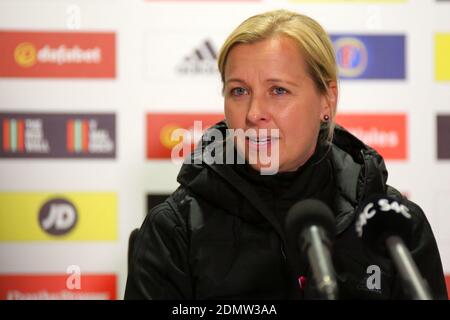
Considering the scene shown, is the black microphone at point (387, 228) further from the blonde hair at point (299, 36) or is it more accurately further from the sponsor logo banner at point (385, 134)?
the sponsor logo banner at point (385, 134)

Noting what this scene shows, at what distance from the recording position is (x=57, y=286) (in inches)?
79.0

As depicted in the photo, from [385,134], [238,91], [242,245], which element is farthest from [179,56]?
[242,245]

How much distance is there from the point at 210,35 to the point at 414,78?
26.5 inches

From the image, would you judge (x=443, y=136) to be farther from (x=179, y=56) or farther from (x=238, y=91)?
(x=238, y=91)

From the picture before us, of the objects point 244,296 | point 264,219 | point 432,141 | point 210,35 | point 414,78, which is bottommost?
point 244,296

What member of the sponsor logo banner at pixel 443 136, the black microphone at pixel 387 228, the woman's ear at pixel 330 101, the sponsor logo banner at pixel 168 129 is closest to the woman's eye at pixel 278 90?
the woman's ear at pixel 330 101

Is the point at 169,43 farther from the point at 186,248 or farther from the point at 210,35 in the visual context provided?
the point at 186,248

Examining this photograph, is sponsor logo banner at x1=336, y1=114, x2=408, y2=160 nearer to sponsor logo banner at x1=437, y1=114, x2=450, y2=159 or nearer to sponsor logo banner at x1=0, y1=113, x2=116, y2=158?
sponsor logo banner at x1=437, y1=114, x2=450, y2=159

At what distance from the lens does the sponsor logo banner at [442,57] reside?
207 cm

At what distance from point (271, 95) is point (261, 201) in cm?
19

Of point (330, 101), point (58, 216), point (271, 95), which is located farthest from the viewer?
point (58, 216)
